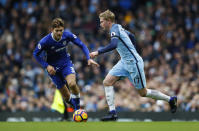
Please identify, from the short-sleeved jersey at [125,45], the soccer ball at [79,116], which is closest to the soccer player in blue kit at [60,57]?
the soccer ball at [79,116]

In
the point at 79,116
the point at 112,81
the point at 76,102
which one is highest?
the point at 112,81

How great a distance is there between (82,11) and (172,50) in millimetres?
4748

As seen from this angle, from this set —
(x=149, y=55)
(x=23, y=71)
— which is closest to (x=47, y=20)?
(x=23, y=71)

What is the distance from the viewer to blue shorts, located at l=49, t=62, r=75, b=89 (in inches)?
415

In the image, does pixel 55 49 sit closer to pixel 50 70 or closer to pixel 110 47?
pixel 50 70

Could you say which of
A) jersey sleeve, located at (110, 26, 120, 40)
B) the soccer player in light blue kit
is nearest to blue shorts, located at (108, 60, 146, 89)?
the soccer player in light blue kit

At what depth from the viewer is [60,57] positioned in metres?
10.6

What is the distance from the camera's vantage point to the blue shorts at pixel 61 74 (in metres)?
10.5

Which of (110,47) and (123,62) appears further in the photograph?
(123,62)

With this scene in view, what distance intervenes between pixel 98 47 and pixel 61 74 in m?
6.92

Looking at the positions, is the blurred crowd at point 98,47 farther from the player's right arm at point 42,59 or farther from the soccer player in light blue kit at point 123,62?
the player's right arm at point 42,59

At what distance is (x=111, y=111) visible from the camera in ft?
31.9

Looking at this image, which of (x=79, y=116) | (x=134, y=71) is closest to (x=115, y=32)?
(x=134, y=71)

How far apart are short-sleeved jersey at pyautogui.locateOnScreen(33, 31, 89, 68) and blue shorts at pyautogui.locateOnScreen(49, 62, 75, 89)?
11cm
